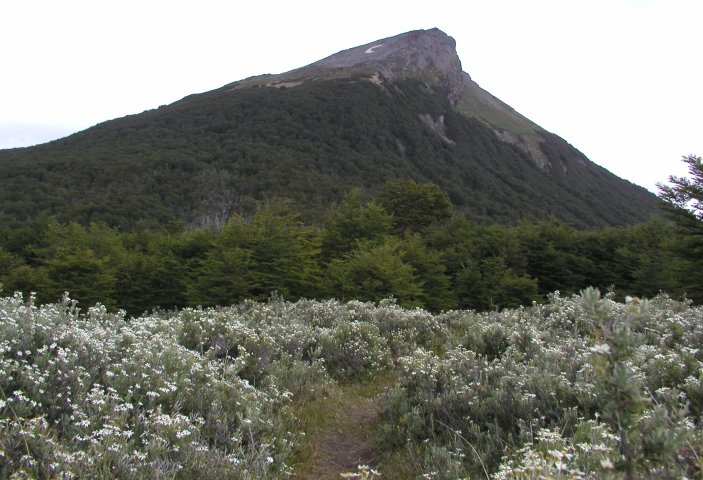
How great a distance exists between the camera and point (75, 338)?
15.2 ft

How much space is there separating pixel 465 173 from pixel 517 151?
31.1 m

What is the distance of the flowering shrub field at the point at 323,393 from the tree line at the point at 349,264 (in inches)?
455

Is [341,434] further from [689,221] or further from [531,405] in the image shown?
[689,221]

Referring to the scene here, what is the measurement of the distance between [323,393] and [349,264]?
14.6m

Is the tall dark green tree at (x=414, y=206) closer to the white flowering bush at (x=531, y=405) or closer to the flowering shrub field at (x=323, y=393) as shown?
the flowering shrub field at (x=323, y=393)

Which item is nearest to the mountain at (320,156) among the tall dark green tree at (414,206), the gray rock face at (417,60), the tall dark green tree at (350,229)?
the gray rock face at (417,60)

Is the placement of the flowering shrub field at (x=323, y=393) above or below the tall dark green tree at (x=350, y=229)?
above

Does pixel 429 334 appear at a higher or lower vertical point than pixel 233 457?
lower

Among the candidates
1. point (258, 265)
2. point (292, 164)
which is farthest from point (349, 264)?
point (292, 164)

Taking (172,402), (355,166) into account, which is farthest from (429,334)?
(355,166)

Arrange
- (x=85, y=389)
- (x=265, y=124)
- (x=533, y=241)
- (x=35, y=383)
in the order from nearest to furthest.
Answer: (x=35, y=383), (x=85, y=389), (x=533, y=241), (x=265, y=124)

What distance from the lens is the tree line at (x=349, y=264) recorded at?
20.7 m

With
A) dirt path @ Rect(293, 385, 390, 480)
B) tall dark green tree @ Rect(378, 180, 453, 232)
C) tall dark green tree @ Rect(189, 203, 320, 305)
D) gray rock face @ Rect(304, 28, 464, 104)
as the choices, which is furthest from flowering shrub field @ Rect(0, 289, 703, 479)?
gray rock face @ Rect(304, 28, 464, 104)

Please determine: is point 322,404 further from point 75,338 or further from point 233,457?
point 75,338
